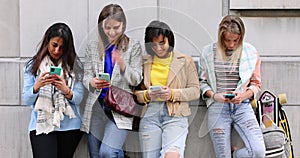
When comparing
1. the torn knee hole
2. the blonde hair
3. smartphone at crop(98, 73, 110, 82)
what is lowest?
the torn knee hole

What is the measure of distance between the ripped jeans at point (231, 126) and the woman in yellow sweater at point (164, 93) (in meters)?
0.29

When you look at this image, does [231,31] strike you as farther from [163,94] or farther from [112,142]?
[112,142]

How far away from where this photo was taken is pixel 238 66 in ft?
17.2

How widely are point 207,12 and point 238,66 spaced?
703 millimetres

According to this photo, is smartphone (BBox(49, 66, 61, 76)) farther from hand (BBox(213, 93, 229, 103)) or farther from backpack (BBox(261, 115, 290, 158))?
backpack (BBox(261, 115, 290, 158))

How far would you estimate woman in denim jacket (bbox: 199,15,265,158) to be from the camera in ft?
17.0

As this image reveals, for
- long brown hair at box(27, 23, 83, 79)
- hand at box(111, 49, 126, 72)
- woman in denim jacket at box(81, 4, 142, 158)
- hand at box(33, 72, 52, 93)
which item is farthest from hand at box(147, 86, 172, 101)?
hand at box(33, 72, 52, 93)

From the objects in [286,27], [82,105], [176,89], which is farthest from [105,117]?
[286,27]

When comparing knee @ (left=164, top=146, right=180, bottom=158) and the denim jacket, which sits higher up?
the denim jacket

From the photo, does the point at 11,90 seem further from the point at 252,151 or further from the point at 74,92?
the point at 252,151

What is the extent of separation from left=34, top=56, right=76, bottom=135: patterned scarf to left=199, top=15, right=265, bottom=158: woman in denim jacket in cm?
126

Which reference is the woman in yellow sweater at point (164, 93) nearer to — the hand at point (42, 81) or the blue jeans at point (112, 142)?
the blue jeans at point (112, 142)

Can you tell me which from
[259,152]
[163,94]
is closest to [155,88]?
[163,94]

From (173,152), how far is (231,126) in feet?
2.21
